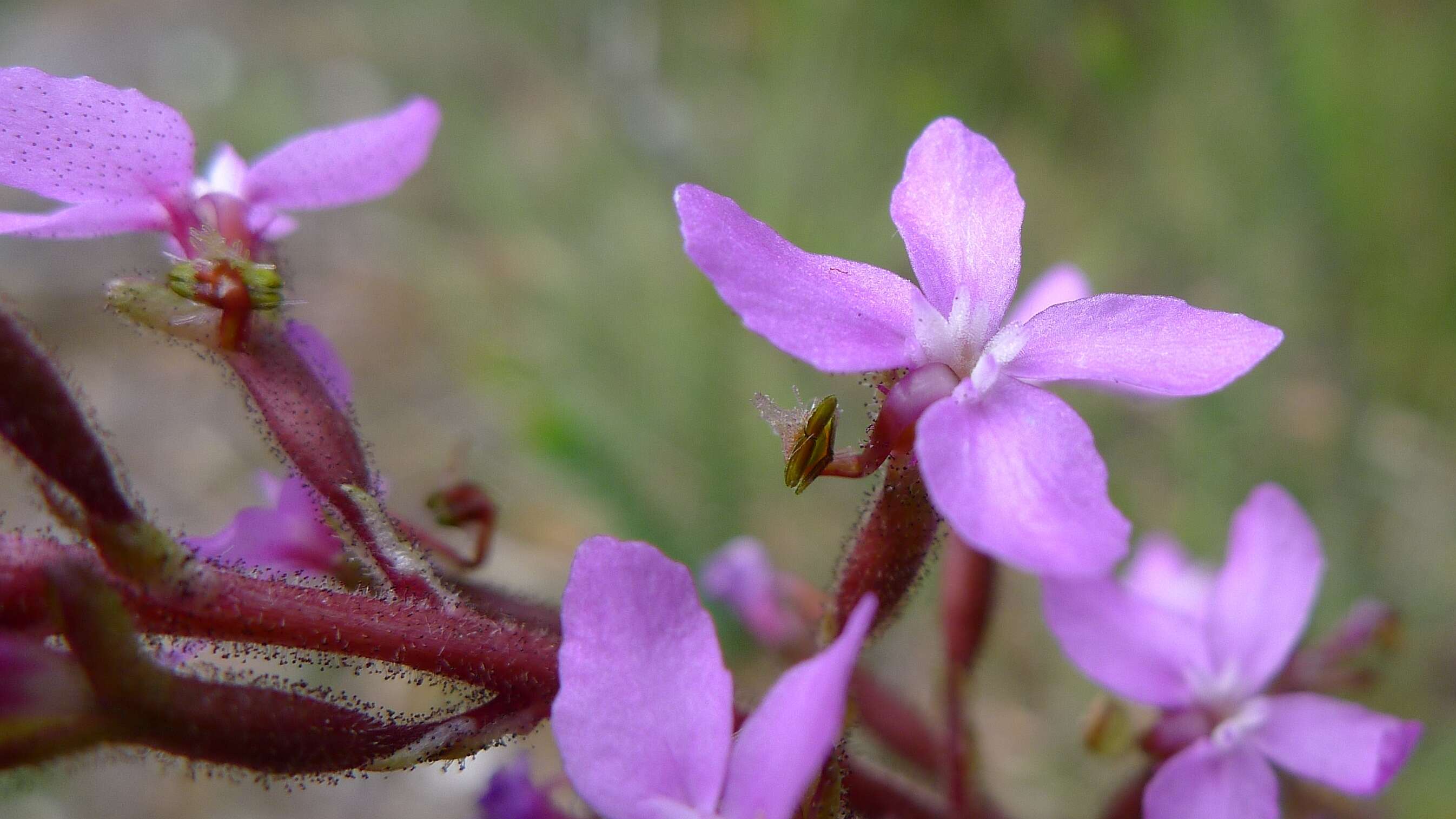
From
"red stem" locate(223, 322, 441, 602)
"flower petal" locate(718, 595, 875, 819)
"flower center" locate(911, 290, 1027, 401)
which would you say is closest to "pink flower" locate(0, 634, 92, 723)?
"red stem" locate(223, 322, 441, 602)

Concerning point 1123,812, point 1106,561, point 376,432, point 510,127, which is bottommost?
point 376,432

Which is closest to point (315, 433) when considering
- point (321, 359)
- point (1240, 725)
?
point (321, 359)

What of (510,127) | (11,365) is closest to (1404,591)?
(11,365)

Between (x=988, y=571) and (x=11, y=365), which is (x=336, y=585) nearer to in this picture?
(x=11, y=365)

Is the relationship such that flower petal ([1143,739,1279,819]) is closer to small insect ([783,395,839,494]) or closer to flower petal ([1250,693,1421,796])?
flower petal ([1250,693,1421,796])

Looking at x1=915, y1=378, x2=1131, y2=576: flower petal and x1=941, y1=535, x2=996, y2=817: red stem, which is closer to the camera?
x1=915, y1=378, x2=1131, y2=576: flower petal
